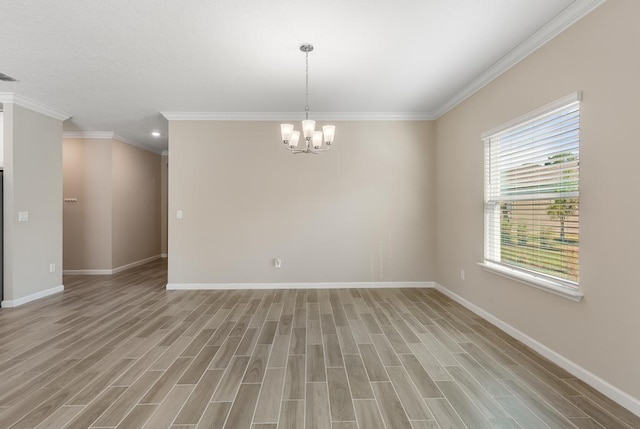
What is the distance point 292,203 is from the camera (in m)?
5.05

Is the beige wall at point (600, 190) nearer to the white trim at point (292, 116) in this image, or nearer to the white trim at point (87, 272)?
the white trim at point (292, 116)

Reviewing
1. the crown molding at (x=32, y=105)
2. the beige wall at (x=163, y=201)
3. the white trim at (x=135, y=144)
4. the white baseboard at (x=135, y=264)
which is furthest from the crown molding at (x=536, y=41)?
the beige wall at (x=163, y=201)

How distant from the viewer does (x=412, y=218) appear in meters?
5.10

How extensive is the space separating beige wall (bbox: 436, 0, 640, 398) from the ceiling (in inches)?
10.7

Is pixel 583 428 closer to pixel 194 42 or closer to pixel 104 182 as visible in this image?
pixel 194 42

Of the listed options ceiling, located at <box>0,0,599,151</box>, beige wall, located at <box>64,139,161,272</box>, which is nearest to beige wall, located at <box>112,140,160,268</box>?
beige wall, located at <box>64,139,161,272</box>

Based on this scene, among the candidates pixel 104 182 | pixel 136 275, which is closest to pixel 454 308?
pixel 136 275

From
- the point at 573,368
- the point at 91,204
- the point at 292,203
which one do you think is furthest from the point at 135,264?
the point at 573,368

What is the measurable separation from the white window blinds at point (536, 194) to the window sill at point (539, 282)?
0.20 feet

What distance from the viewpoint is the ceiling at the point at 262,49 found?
7.90 feet

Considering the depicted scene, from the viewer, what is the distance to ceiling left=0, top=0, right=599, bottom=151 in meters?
Result: 2.41

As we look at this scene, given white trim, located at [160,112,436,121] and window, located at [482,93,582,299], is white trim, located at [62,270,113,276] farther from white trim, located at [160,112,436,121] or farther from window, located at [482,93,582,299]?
window, located at [482,93,582,299]

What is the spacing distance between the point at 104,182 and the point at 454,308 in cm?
671

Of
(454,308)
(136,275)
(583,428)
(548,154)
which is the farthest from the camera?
(136,275)
